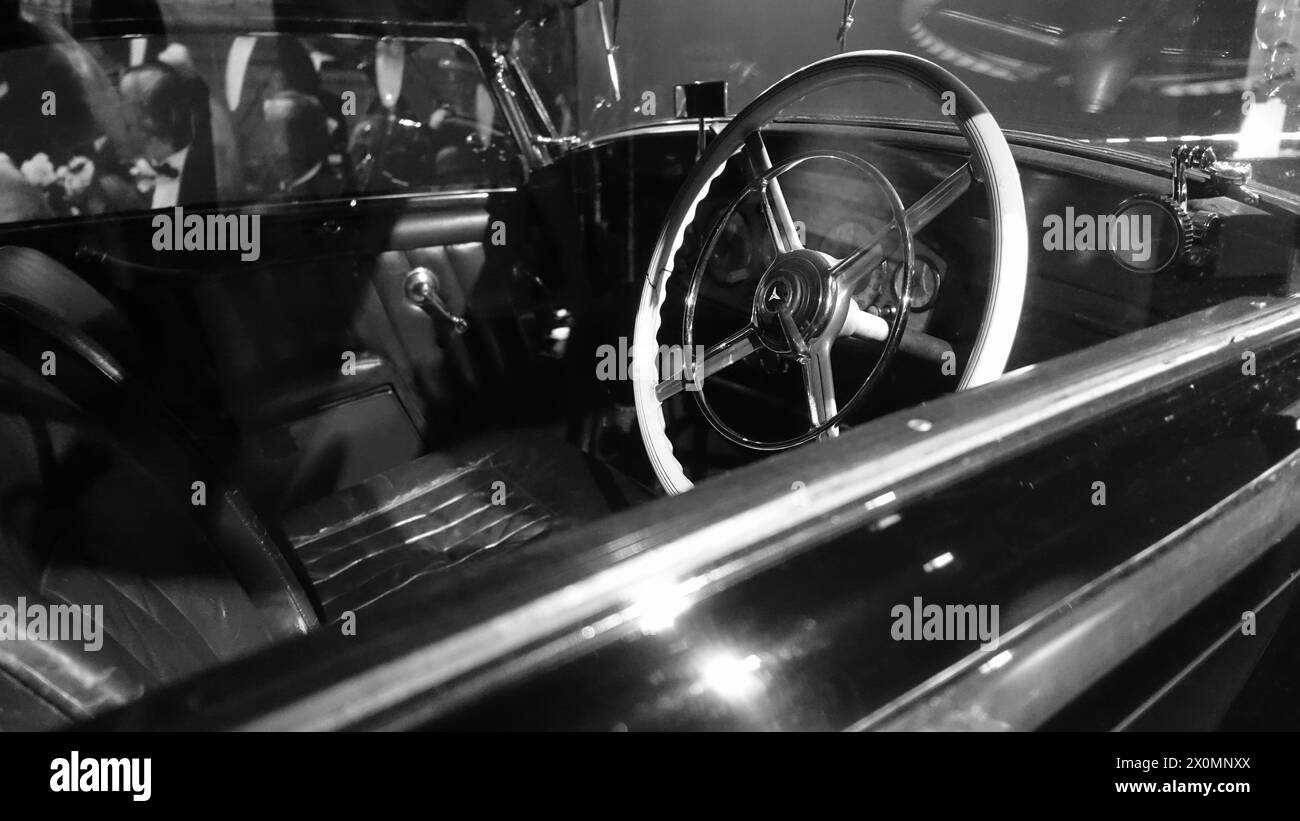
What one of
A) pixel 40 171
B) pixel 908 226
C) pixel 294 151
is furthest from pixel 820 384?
pixel 40 171

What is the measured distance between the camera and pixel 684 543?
534 millimetres

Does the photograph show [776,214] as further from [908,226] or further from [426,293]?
[426,293]

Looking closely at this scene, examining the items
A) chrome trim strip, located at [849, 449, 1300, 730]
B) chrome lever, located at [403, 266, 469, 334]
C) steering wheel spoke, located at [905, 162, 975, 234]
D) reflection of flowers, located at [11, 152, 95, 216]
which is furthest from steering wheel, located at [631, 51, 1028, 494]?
reflection of flowers, located at [11, 152, 95, 216]

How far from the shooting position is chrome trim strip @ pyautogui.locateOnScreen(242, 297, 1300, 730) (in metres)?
0.44

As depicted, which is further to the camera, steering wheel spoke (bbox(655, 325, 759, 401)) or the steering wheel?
steering wheel spoke (bbox(655, 325, 759, 401))

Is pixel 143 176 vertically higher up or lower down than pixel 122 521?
higher up

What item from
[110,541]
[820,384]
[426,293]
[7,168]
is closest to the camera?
[110,541]

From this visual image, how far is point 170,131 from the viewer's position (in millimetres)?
1910

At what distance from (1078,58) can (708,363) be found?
2.54ft

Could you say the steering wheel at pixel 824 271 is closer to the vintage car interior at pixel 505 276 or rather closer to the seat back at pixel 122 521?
the vintage car interior at pixel 505 276

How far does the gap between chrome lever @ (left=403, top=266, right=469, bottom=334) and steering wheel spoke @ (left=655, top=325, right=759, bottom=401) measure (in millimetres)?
964

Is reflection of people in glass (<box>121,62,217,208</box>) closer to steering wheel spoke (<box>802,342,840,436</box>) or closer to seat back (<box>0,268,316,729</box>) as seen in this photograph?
seat back (<box>0,268,316,729</box>)

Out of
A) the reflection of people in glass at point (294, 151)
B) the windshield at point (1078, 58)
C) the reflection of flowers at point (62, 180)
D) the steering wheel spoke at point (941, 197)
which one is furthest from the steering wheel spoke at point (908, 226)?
the reflection of flowers at point (62, 180)
